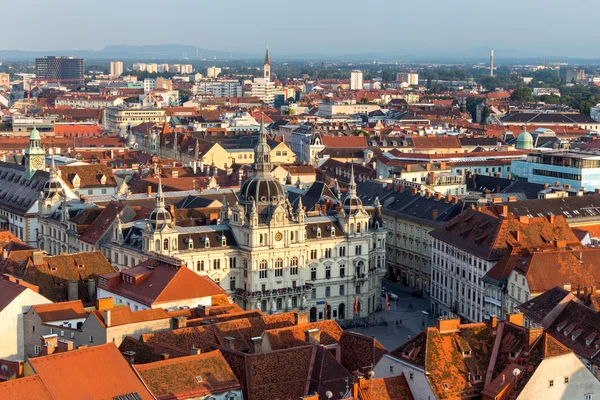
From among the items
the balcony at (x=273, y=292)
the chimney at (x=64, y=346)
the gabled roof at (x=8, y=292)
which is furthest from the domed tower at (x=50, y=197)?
the chimney at (x=64, y=346)

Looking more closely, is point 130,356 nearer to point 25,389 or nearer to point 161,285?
point 25,389

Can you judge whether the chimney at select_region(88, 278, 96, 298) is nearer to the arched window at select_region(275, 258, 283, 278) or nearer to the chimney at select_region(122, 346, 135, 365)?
the arched window at select_region(275, 258, 283, 278)

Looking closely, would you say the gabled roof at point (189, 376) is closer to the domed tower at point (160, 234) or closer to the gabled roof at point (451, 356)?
the gabled roof at point (451, 356)

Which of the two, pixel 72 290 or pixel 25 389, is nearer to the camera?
pixel 25 389

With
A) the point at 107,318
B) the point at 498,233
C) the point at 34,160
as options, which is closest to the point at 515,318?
the point at 107,318

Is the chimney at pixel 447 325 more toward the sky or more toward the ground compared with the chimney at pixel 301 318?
more toward the sky

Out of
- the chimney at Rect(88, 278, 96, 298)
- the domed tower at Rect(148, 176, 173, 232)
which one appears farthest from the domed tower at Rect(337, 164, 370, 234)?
the chimney at Rect(88, 278, 96, 298)
